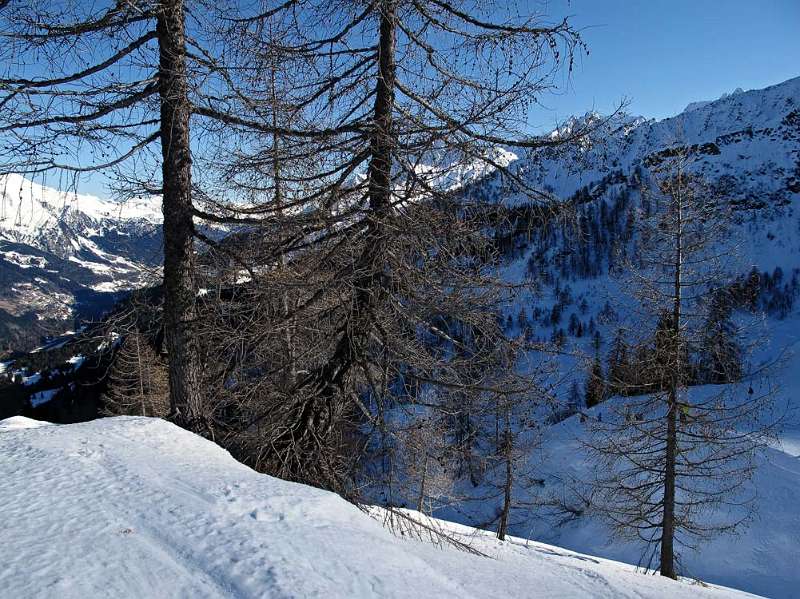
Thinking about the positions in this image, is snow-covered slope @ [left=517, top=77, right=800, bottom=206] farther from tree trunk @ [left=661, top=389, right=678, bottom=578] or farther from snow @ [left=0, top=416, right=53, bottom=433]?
snow @ [left=0, top=416, right=53, bottom=433]

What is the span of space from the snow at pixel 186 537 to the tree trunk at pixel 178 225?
5.63 ft

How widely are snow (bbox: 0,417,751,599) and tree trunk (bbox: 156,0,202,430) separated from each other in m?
1.72

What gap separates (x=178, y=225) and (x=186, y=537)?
11.3 feet

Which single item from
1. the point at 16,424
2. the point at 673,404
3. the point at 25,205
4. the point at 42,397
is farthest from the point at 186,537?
the point at 42,397

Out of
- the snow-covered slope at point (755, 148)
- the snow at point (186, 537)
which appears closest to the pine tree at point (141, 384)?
the snow at point (186, 537)

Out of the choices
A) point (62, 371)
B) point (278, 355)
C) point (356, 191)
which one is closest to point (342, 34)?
point (356, 191)

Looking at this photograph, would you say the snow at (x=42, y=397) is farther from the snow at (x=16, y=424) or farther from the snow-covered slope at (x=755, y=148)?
the snow-covered slope at (x=755, y=148)

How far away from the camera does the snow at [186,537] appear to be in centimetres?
166

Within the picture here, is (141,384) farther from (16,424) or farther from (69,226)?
(69,226)

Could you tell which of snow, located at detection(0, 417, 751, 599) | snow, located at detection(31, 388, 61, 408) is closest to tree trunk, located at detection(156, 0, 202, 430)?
snow, located at detection(0, 417, 751, 599)

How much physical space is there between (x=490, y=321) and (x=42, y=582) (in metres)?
3.73

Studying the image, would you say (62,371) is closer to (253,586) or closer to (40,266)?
(253,586)

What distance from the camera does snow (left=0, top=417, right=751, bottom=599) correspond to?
5.44 feet

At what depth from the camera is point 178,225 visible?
4.66 m
